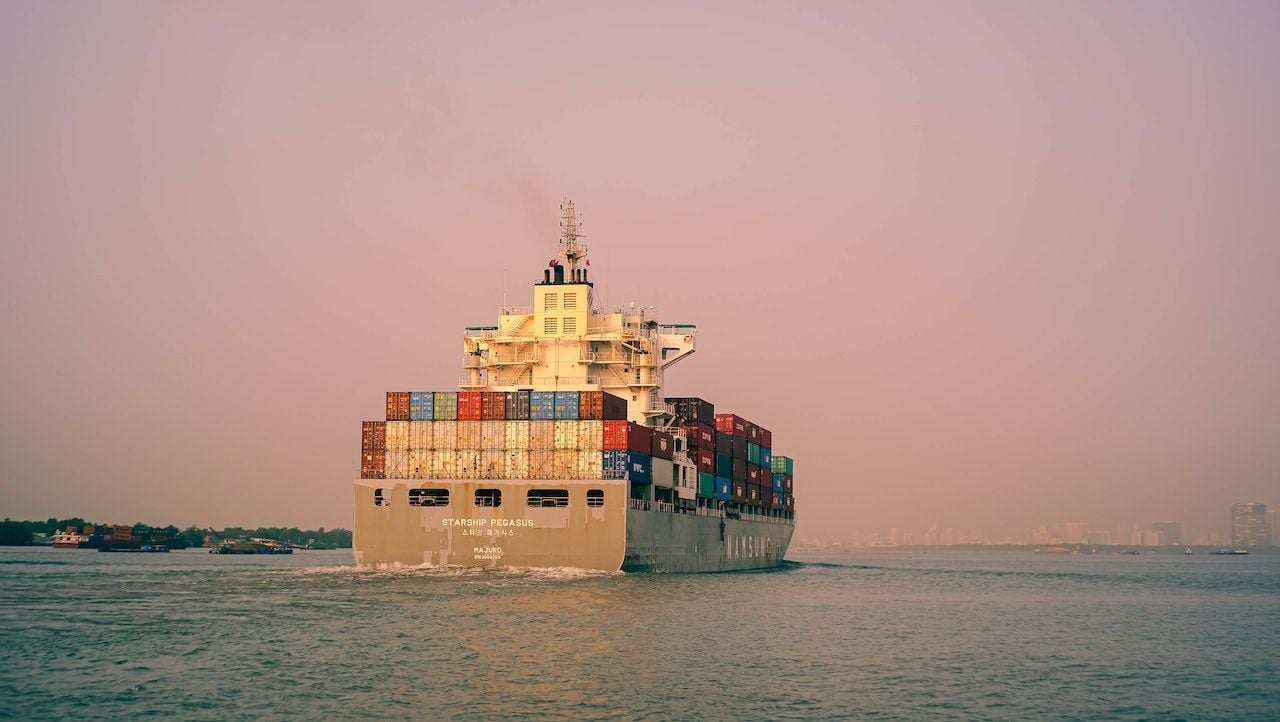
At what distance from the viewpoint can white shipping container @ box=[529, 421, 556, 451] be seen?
6750 cm

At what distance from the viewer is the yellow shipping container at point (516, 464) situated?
67.2 m

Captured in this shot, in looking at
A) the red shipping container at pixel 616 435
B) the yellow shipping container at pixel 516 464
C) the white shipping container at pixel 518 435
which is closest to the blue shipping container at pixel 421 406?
the white shipping container at pixel 518 435

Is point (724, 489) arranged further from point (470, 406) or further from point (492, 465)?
point (470, 406)

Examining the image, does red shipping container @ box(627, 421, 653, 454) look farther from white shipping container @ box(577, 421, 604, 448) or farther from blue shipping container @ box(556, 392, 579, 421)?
blue shipping container @ box(556, 392, 579, 421)

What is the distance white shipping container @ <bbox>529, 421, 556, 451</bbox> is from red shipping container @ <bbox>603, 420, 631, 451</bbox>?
3.14 meters

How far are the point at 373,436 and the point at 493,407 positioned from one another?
7.69 m

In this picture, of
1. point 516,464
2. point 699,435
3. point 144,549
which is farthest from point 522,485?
point 144,549

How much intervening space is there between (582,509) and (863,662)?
29694mm

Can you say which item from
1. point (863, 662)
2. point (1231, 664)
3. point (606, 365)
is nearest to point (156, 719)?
point (863, 662)

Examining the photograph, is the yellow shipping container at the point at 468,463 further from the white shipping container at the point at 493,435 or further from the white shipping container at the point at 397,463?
the white shipping container at the point at 397,463

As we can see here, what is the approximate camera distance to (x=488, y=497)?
67.1 metres

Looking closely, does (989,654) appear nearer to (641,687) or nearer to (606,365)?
(641,687)

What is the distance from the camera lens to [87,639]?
126 ft

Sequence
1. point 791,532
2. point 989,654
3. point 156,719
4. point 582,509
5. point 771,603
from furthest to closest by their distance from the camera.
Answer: point 791,532 → point 582,509 → point 771,603 → point 989,654 → point 156,719
